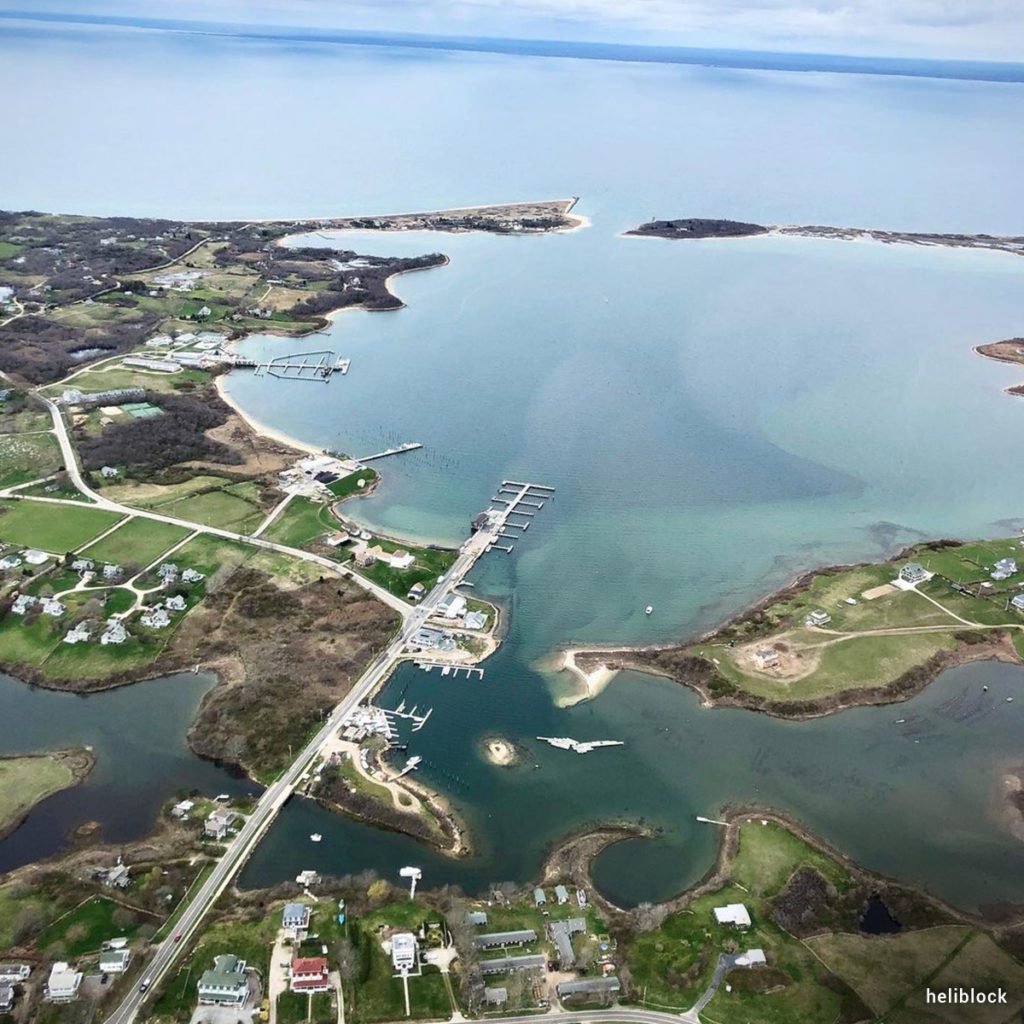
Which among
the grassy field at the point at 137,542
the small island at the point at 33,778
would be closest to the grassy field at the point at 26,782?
the small island at the point at 33,778

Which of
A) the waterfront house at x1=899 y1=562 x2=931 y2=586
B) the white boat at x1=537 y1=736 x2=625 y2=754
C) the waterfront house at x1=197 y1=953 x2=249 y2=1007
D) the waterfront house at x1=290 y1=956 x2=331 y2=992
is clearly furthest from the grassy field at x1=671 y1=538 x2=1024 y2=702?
the waterfront house at x1=197 y1=953 x2=249 y2=1007

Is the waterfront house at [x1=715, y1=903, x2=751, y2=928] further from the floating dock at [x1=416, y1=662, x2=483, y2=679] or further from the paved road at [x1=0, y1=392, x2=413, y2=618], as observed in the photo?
the paved road at [x1=0, y1=392, x2=413, y2=618]

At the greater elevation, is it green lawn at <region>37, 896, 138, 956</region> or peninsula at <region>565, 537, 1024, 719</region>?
green lawn at <region>37, 896, 138, 956</region>

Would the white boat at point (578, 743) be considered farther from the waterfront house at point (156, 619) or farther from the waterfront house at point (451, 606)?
the waterfront house at point (156, 619)

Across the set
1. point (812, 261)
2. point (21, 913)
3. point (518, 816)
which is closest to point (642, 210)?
point (812, 261)

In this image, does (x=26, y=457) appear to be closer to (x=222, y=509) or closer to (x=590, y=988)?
(x=222, y=509)

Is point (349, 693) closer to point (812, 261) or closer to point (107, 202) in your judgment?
point (812, 261)

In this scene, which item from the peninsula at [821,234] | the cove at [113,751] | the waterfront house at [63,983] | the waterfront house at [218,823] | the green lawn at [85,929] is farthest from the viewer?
the peninsula at [821,234]
